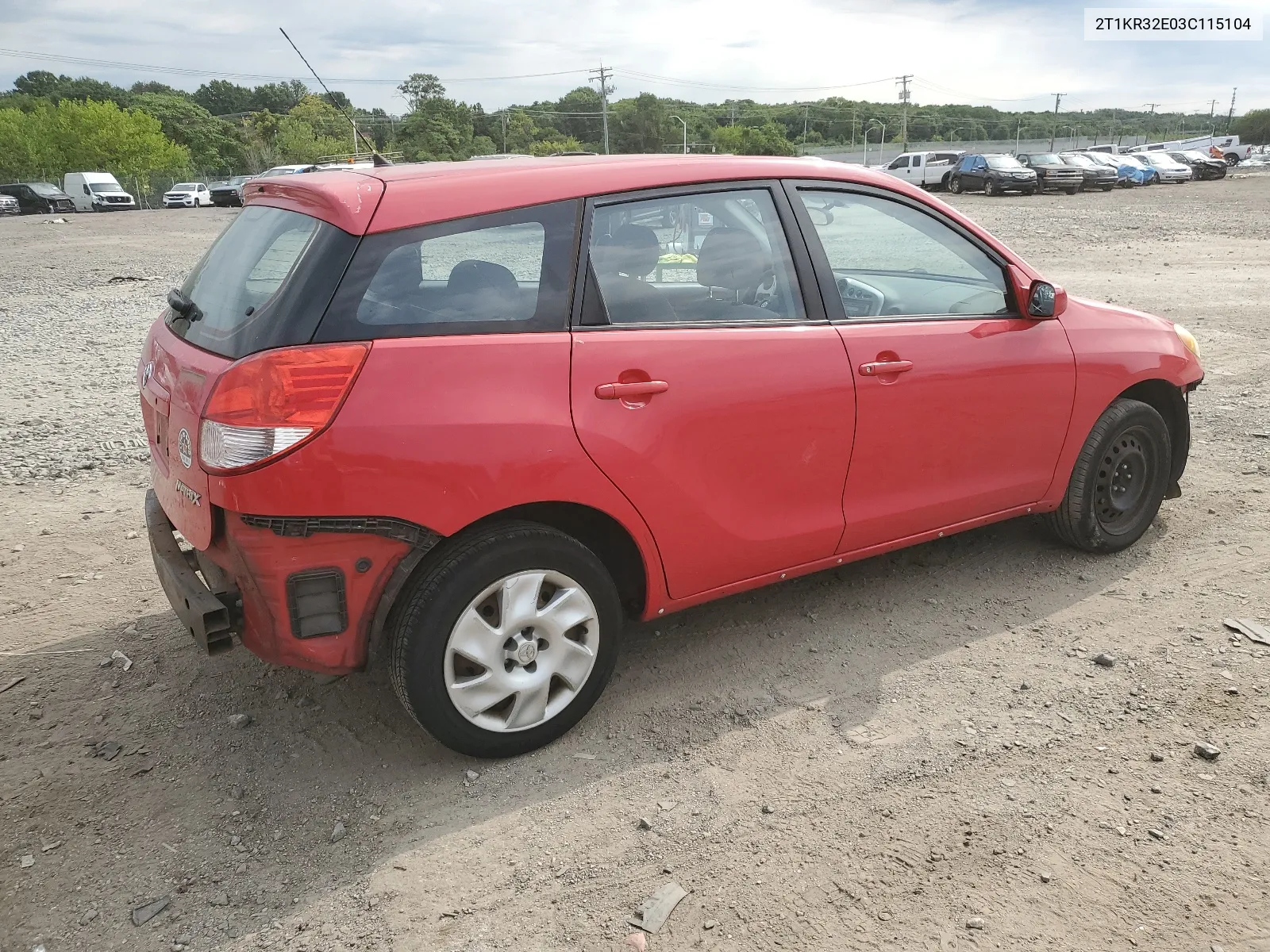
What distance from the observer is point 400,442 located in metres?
2.66

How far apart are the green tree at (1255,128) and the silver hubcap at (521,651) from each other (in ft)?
447

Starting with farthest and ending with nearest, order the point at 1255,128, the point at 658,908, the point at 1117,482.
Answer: the point at 1255,128
the point at 1117,482
the point at 658,908

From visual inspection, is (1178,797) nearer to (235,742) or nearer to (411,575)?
(411,575)

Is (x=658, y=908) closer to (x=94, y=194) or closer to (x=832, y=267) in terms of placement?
(x=832, y=267)

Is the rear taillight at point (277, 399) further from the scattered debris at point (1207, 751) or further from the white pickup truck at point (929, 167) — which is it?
the white pickup truck at point (929, 167)

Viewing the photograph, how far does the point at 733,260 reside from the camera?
135 inches

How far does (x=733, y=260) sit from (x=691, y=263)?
0.17 m

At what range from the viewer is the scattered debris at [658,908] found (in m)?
2.45

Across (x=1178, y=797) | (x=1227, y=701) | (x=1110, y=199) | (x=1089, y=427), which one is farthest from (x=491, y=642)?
(x=1110, y=199)

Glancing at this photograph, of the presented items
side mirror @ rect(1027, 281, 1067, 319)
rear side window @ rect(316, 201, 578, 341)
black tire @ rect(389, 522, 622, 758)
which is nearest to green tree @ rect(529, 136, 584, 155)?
rear side window @ rect(316, 201, 578, 341)

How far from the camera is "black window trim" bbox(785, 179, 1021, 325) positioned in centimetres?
352

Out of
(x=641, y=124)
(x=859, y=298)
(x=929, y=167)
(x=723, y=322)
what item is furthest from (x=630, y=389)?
(x=641, y=124)

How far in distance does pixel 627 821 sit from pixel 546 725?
444 millimetres

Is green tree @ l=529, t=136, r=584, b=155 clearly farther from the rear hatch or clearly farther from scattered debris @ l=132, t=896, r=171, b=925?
scattered debris @ l=132, t=896, r=171, b=925
